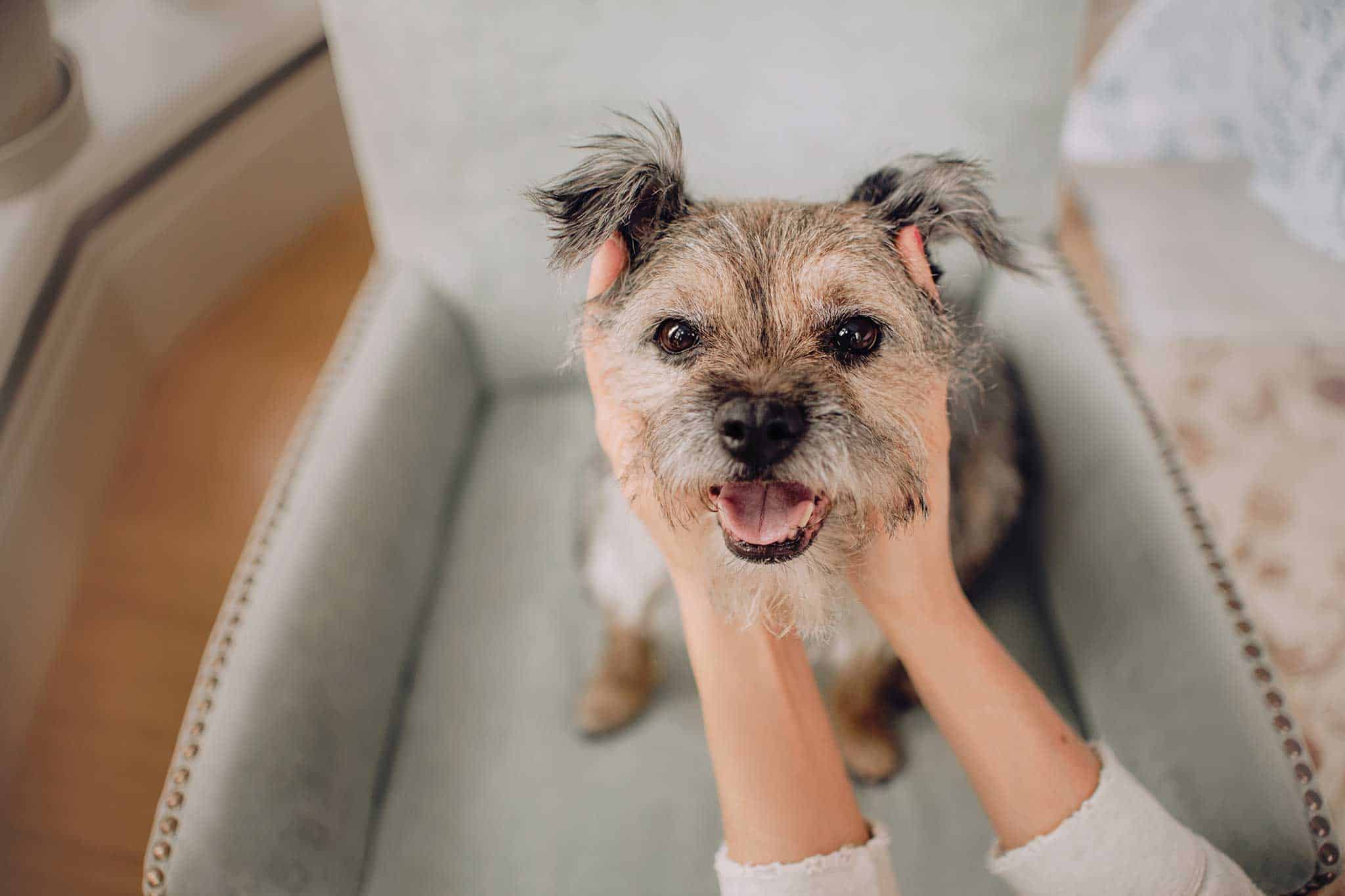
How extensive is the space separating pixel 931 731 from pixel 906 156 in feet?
2.99

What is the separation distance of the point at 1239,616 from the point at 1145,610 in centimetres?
12

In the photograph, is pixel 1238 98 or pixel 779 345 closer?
pixel 779 345

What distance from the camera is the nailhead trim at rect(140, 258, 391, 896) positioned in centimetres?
107

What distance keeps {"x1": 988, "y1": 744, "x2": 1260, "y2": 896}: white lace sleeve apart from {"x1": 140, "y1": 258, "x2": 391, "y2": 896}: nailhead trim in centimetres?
106

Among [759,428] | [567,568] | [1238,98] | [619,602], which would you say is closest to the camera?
[759,428]

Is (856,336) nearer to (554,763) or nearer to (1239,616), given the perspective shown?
(1239,616)

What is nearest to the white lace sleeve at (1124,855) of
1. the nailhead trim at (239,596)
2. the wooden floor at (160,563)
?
the nailhead trim at (239,596)

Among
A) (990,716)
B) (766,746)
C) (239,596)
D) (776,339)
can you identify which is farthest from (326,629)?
(990,716)

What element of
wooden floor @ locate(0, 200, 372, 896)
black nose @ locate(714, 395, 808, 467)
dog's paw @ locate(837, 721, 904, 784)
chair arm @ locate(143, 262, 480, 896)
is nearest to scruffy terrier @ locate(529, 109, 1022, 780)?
black nose @ locate(714, 395, 808, 467)

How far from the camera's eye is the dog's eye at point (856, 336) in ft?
3.46

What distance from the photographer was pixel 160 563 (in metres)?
2.07

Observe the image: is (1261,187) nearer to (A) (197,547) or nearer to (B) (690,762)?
(B) (690,762)

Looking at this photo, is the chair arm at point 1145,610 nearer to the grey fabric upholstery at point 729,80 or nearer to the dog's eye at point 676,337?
the grey fabric upholstery at point 729,80

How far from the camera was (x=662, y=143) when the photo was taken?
1142mm
